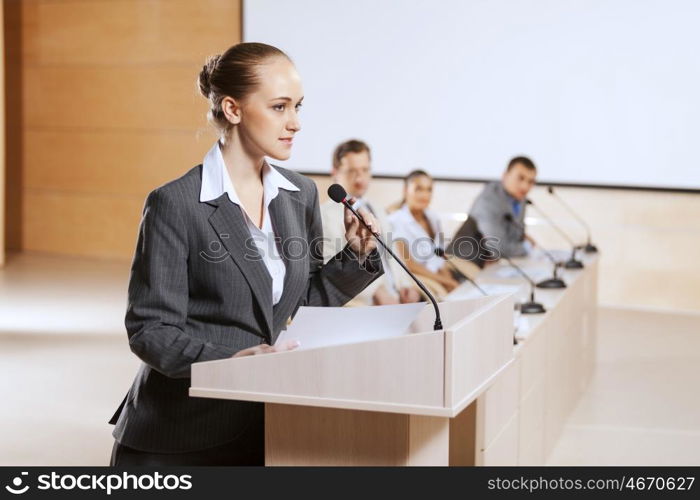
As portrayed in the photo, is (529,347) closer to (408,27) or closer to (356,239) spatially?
(356,239)

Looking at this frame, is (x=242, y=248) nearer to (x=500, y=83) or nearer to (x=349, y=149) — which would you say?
(x=349, y=149)

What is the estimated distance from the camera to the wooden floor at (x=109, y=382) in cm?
471

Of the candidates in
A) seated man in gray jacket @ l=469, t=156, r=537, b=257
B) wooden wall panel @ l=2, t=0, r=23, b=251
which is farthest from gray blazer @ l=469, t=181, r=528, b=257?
wooden wall panel @ l=2, t=0, r=23, b=251

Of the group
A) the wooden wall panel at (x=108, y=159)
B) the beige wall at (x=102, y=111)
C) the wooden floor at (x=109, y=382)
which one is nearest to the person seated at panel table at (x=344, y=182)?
the wooden floor at (x=109, y=382)

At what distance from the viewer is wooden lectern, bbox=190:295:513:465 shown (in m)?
1.85

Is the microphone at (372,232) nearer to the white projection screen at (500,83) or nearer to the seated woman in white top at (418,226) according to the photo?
the seated woman in white top at (418,226)

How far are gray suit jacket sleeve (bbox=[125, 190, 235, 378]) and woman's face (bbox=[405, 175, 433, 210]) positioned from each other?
442 cm

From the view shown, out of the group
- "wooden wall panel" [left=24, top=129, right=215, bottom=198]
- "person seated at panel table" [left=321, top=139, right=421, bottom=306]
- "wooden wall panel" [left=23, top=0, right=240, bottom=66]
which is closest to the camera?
"person seated at panel table" [left=321, top=139, right=421, bottom=306]

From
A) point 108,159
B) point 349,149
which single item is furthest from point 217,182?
point 108,159

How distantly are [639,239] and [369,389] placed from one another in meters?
6.77

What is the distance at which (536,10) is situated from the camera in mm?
8297

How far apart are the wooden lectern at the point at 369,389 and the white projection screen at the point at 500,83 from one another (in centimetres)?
634

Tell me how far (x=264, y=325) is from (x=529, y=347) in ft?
7.26

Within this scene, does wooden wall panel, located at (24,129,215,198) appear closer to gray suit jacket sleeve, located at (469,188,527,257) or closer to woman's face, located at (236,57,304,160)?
gray suit jacket sleeve, located at (469,188,527,257)
